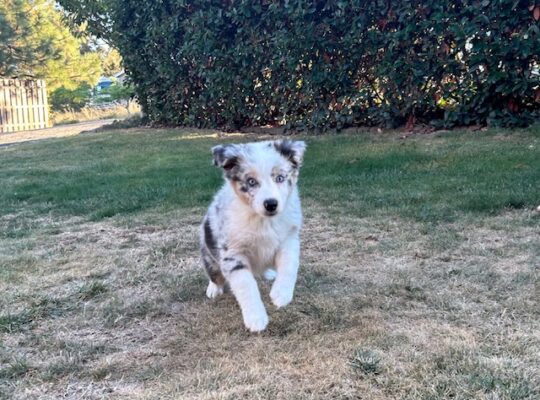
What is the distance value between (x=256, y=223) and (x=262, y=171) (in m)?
0.30

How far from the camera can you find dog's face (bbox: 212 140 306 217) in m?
3.24

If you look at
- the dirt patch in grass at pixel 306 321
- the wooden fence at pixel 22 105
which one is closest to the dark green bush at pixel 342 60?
the dirt patch in grass at pixel 306 321

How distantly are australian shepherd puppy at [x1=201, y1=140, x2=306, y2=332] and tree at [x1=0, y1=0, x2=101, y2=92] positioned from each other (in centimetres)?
2312

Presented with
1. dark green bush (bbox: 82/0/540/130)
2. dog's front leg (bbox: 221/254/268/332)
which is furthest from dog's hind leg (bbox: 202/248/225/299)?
dark green bush (bbox: 82/0/540/130)

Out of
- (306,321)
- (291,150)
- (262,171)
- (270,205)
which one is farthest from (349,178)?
(306,321)

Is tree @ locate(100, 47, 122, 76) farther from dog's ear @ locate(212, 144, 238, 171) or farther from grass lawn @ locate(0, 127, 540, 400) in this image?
dog's ear @ locate(212, 144, 238, 171)

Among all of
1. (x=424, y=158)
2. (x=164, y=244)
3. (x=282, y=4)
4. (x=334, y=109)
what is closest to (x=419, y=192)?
(x=424, y=158)

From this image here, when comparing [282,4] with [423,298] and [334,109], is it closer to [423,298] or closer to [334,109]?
[334,109]

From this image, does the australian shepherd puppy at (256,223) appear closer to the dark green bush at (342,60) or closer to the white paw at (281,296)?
the white paw at (281,296)

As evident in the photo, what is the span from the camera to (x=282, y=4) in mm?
10117

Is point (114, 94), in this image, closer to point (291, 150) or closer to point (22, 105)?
point (22, 105)

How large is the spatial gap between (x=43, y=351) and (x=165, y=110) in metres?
11.6

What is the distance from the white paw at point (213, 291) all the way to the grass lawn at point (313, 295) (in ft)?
0.21

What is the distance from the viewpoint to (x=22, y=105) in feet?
79.6
